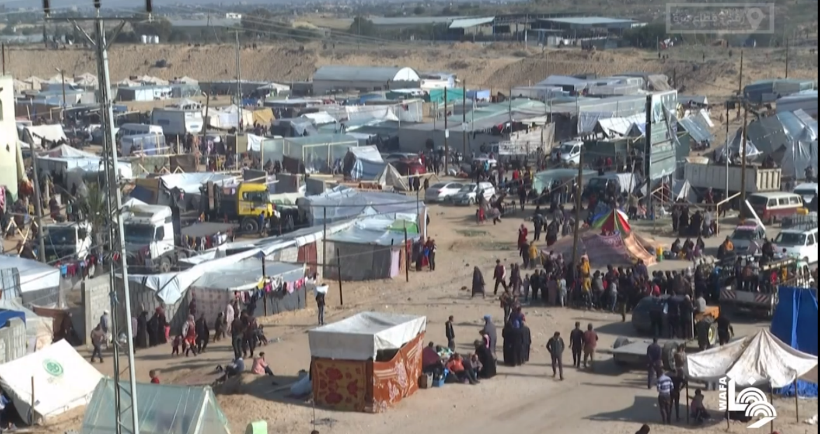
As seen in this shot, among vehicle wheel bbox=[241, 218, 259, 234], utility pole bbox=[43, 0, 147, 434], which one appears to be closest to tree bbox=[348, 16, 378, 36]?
vehicle wheel bbox=[241, 218, 259, 234]

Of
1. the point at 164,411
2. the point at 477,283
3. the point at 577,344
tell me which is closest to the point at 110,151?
the point at 164,411

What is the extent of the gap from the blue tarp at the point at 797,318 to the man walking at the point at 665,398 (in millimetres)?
2536

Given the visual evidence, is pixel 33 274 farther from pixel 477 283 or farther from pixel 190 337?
pixel 477 283

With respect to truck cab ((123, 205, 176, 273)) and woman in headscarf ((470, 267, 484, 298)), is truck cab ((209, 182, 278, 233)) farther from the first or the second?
woman in headscarf ((470, 267, 484, 298))

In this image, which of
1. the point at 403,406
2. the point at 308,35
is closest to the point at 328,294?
the point at 403,406

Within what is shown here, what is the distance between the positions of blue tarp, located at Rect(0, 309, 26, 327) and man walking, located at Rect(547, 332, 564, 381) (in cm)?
700

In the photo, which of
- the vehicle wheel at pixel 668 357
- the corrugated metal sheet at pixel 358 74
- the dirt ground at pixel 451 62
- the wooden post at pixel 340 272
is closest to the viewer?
the vehicle wheel at pixel 668 357

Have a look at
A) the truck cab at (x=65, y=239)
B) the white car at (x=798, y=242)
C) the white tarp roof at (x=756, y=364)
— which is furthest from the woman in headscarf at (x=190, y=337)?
the white car at (x=798, y=242)

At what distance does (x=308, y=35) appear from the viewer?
4299 inches

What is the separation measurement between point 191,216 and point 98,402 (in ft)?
50.8

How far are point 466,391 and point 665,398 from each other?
103 inches

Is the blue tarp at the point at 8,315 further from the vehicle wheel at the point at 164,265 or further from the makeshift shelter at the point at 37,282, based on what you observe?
the vehicle wheel at the point at 164,265

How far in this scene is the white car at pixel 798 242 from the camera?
71.1 feet

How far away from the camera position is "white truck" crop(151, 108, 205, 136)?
43.3 metres
